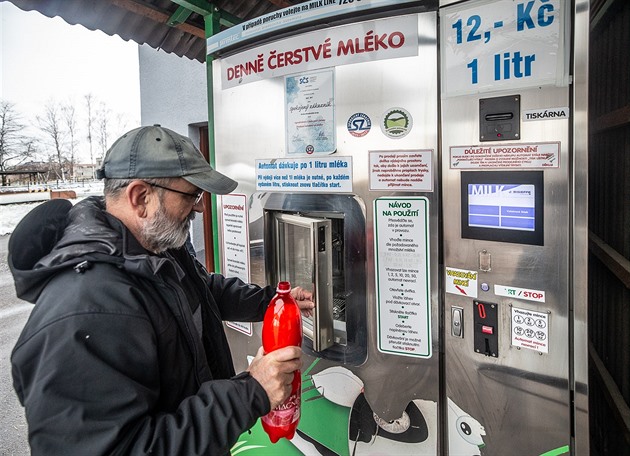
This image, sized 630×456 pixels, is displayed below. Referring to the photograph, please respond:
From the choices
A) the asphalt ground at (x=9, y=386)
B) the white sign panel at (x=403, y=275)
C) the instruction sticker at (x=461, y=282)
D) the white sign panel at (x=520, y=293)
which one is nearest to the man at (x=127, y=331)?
the white sign panel at (x=403, y=275)

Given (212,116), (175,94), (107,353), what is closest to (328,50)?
(212,116)

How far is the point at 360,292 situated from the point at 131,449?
1.06 meters

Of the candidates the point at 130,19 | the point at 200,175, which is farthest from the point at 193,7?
the point at 200,175

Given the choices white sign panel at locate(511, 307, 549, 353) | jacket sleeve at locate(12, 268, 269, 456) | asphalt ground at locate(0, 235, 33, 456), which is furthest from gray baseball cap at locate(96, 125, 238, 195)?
asphalt ground at locate(0, 235, 33, 456)

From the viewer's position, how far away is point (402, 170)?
176cm

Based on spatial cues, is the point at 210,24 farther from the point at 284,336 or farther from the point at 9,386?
the point at 9,386

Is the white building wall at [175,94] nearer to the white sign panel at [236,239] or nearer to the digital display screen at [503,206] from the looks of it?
the white sign panel at [236,239]

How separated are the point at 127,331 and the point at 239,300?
90 cm

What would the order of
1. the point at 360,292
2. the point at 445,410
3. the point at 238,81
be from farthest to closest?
Result: the point at 238,81 → the point at 360,292 → the point at 445,410

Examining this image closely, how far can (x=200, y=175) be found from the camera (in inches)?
59.2

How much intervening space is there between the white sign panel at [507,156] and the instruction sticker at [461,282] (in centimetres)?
39

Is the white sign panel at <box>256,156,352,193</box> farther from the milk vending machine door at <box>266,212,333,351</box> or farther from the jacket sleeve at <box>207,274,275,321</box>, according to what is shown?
the jacket sleeve at <box>207,274,275,321</box>

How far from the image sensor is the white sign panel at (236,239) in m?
2.38

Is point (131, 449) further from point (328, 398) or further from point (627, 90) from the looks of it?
point (627, 90)
